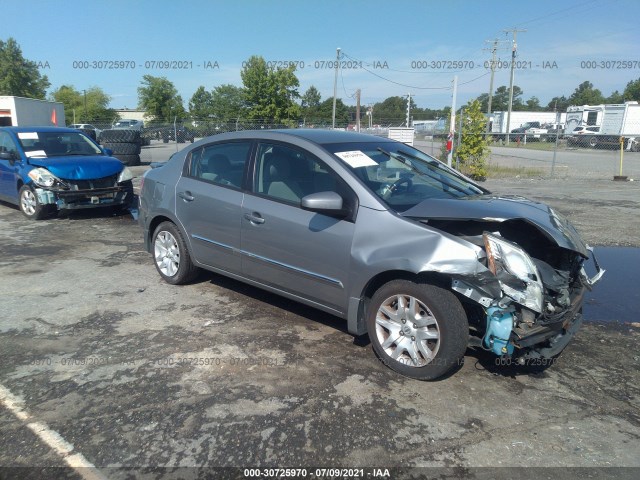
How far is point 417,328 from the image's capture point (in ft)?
12.0

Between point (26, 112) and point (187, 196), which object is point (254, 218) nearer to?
point (187, 196)

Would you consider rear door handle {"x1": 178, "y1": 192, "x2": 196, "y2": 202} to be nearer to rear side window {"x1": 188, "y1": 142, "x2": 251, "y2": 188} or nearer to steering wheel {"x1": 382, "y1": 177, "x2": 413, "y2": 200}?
rear side window {"x1": 188, "y1": 142, "x2": 251, "y2": 188}

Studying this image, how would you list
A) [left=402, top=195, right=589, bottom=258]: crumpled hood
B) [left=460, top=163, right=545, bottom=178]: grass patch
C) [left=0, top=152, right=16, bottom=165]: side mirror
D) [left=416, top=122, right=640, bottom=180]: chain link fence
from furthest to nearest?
[left=416, top=122, right=640, bottom=180]: chain link fence
[left=460, top=163, right=545, bottom=178]: grass patch
[left=0, top=152, right=16, bottom=165]: side mirror
[left=402, top=195, right=589, bottom=258]: crumpled hood

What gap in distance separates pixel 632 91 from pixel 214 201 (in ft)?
334

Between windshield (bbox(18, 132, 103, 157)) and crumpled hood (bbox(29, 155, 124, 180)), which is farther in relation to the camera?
windshield (bbox(18, 132, 103, 157))

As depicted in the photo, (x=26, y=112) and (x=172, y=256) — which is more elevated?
(x=26, y=112)

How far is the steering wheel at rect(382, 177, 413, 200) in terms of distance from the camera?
4142 millimetres

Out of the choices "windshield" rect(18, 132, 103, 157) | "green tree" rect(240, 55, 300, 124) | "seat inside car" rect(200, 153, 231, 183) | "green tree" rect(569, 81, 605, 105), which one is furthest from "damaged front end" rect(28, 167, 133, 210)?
"green tree" rect(569, 81, 605, 105)

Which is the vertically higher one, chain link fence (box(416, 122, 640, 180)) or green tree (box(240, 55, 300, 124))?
green tree (box(240, 55, 300, 124))

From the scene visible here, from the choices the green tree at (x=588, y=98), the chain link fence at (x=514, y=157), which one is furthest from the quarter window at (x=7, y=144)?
the green tree at (x=588, y=98)

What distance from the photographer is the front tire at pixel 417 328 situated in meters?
3.49

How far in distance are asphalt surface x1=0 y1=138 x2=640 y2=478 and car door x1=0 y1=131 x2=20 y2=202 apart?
5094 mm

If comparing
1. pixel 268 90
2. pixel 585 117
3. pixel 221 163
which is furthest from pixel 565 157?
pixel 221 163

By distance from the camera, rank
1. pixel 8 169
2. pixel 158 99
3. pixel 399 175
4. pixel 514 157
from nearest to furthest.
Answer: pixel 399 175, pixel 8 169, pixel 514 157, pixel 158 99
